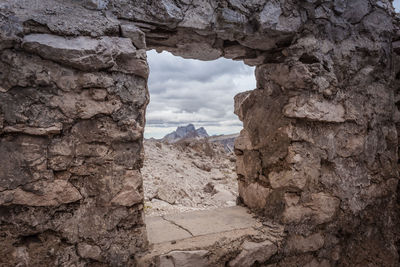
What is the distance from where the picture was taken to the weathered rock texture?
125 centimetres

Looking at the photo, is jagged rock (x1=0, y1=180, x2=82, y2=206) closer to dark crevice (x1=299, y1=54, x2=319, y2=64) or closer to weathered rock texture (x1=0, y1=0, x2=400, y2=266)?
weathered rock texture (x1=0, y1=0, x2=400, y2=266)

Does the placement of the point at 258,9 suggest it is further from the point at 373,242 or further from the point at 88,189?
the point at 373,242

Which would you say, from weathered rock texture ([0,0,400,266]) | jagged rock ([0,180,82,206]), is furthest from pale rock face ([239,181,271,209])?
jagged rock ([0,180,82,206])

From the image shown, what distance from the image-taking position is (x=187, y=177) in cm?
496

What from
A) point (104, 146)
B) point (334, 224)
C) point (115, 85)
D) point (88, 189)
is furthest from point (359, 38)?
point (88, 189)

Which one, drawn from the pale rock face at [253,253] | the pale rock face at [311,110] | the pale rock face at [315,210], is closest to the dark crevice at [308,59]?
the pale rock face at [311,110]

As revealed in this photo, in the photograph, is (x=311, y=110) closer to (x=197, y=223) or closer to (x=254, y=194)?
(x=254, y=194)

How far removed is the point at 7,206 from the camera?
1.22 metres

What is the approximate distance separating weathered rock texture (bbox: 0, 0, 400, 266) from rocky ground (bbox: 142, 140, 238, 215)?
159 cm

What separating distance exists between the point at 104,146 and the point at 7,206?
18.5 inches

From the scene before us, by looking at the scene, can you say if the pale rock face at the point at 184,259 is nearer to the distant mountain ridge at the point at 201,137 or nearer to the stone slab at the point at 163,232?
the stone slab at the point at 163,232

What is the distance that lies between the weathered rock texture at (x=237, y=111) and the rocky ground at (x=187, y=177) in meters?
1.59

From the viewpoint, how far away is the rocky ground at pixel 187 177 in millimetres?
3646

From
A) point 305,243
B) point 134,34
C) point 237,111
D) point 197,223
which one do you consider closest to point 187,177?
point 237,111
